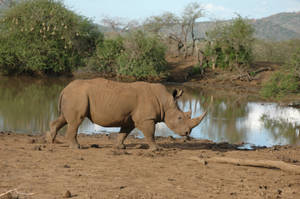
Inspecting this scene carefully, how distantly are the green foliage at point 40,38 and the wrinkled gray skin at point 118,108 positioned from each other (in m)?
26.9

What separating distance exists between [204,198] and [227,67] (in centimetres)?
3365

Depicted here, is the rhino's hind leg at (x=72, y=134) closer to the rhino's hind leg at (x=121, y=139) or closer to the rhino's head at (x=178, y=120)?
the rhino's hind leg at (x=121, y=139)

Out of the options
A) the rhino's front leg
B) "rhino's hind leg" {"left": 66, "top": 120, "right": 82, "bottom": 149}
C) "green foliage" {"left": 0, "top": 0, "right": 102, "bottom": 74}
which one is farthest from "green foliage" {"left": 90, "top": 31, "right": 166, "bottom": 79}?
"rhino's hind leg" {"left": 66, "top": 120, "right": 82, "bottom": 149}

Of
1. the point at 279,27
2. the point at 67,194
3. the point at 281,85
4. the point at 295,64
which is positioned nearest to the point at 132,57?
the point at 295,64

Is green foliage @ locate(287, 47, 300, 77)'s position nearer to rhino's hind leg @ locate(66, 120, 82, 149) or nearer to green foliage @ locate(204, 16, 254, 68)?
rhino's hind leg @ locate(66, 120, 82, 149)

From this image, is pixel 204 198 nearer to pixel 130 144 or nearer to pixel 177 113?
pixel 177 113

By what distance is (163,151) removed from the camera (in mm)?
8961

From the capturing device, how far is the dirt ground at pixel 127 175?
541 cm

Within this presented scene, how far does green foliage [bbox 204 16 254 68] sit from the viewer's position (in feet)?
123

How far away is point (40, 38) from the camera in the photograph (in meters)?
36.1

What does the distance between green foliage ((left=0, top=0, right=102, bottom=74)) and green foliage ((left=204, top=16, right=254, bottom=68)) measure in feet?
40.3

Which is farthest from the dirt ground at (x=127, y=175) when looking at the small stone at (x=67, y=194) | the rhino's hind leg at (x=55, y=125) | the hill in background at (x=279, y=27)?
the hill in background at (x=279, y=27)

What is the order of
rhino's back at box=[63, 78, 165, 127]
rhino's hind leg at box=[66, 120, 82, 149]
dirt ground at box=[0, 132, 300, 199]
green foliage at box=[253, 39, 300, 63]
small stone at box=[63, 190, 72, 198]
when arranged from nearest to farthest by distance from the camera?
1. small stone at box=[63, 190, 72, 198]
2. dirt ground at box=[0, 132, 300, 199]
3. rhino's hind leg at box=[66, 120, 82, 149]
4. rhino's back at box=[63, 78, 165, 127]
5. green foliage at box=[253, 39, 300, 63]

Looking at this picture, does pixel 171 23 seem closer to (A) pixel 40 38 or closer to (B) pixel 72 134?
(A) pixel 40 38
